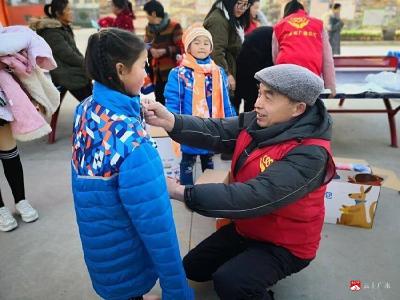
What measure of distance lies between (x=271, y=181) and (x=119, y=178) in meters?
0.60

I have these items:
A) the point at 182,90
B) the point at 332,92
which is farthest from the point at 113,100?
the point at 332,92

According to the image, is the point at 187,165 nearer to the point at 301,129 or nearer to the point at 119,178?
the point at 301,129

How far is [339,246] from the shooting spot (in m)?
2.33

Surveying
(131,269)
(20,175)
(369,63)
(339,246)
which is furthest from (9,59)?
(369,63)

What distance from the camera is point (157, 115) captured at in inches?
66.6

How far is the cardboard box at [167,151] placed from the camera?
2.95 metres

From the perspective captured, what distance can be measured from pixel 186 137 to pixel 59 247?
120 centimetres

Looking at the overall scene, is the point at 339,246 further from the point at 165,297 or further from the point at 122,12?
the point at 122,12

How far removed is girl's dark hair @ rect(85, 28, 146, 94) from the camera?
1.15m

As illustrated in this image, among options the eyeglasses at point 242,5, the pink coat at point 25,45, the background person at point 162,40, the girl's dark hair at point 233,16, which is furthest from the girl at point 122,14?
the pink coat at point 25,45

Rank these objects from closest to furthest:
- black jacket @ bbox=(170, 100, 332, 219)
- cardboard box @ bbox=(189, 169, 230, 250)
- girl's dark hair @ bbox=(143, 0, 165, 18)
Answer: black jacket @ bbox=(170, 100, 332, 219)
cardboard box @ bbox=(189, 169, 230, 250)
girl's dark hair @ bbox=(143, 0, 165, 18)

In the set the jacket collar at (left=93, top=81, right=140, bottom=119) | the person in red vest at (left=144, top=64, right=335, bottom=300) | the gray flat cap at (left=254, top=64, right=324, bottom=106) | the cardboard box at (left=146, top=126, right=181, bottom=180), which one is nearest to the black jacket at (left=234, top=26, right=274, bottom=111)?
the cardboard box at (left=146, top=126, right=181, bottom=180)

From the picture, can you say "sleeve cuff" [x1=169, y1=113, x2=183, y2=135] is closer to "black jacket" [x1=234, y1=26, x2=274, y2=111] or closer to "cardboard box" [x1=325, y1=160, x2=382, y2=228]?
"cardboard box" [x1=325, y1=160, x2=382, y2=228]

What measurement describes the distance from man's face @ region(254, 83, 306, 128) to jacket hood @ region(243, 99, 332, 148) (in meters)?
0.03
